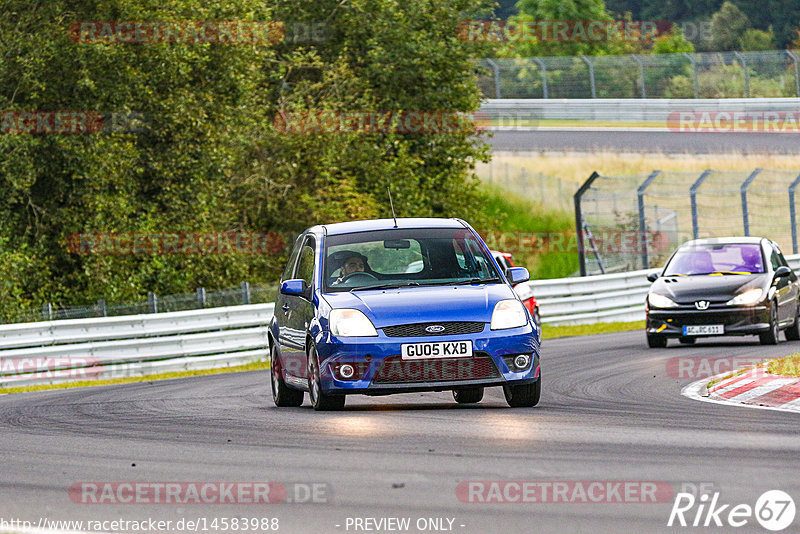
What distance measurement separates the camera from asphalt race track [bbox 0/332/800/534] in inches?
265

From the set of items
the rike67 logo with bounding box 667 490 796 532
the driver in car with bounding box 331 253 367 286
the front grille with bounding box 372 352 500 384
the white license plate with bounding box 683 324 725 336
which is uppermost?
the driver in car with bounding box 331 253 367 286

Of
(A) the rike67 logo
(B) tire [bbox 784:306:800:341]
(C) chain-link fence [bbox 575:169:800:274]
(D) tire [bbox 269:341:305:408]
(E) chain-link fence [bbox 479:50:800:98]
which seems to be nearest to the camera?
(A) the rike67 logo

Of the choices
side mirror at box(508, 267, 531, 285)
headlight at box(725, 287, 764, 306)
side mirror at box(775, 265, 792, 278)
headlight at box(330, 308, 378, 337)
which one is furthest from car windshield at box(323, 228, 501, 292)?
side mirror at box(775, 265, 792, 278)

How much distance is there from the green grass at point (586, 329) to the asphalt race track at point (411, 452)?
12.0 m

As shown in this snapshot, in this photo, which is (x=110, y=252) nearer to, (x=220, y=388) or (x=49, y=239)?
(x=49, y=239)

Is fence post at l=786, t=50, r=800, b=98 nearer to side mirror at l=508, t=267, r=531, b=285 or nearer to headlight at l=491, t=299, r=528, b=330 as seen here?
side mirror at l=508, t=267, r=531, b=285

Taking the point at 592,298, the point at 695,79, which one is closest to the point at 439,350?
the point at 592,298

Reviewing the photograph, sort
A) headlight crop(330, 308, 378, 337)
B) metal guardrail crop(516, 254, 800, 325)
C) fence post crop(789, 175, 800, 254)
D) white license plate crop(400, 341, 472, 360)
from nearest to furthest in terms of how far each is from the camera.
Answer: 1. white license plate crop(400, 341, 472, 360)
2. headlight crop(330, 308, 378, 337)
3. metal guardrail crop(516, 254, 800, 325)
4. fence post crop(789, 175, 800, 254)

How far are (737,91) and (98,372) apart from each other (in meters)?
31.9

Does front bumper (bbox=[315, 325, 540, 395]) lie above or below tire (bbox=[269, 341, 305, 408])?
above

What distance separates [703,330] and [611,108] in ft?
100

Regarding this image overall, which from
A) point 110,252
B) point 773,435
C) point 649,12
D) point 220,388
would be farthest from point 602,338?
point 649,12

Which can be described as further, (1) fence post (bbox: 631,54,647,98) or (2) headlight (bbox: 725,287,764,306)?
(1) fence post (bbox: 631,54,647,98)

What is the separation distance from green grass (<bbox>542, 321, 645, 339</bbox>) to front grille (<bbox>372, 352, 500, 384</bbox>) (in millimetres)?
14491
